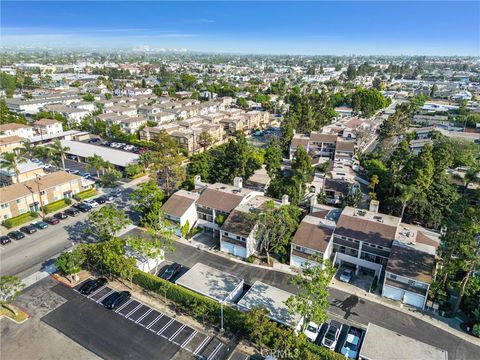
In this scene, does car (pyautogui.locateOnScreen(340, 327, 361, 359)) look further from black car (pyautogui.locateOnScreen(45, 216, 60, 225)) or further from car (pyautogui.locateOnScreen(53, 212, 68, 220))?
car (pyautogui.locateOnScreen(53, 212, 68, 220))

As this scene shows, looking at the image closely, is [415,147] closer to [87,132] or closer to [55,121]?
[87,132]

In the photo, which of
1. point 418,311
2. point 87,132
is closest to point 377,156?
point 418,311

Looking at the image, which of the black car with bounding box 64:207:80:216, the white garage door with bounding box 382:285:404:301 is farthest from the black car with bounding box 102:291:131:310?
the white garage door with bounding box 382:285:404:301

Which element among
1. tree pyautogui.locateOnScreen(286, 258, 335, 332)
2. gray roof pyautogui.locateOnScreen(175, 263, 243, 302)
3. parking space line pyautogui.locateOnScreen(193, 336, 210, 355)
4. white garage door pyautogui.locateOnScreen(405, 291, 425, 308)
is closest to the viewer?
tree pyautogui.locateOnScreen(286, 258, 335, 332)

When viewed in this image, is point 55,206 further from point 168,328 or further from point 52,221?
point 168,328

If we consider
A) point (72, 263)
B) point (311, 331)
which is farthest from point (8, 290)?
point (311, 331)
